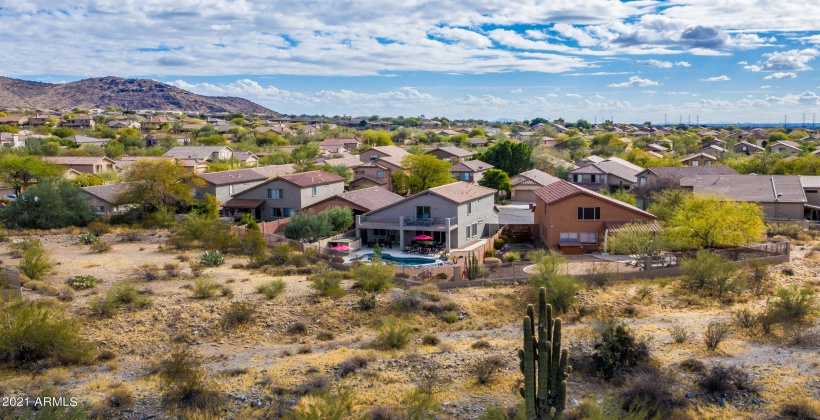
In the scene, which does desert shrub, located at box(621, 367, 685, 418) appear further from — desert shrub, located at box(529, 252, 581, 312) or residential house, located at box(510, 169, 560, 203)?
residential house, located at box(510, 169, 560, 203)

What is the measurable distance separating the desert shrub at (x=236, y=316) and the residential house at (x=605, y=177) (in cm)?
4753

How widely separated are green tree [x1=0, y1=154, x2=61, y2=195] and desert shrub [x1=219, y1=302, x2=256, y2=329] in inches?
1514

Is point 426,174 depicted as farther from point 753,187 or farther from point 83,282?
point 83,282

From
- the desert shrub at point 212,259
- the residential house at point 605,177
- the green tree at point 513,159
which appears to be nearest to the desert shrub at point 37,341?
the desert shrub at point 212,259

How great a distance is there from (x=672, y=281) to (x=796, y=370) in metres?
11.9

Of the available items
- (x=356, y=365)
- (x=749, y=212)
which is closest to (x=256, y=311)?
(x=356, y=365)

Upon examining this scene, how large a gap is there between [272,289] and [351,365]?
9410 millimetres

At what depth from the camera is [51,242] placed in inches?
1693

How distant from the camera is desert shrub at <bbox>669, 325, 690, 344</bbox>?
80.4 ft

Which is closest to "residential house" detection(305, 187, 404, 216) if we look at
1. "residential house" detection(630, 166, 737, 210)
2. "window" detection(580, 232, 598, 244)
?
"window" detection(580, 232, 598, 244)

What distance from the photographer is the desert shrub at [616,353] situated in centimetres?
2164

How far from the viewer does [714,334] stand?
79.1 feet

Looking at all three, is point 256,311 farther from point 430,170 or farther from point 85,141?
point 85,141

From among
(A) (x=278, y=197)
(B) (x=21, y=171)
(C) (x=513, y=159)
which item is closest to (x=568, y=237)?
(A) (x=278, y=197)
